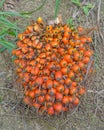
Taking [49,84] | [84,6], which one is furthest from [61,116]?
[84,6]

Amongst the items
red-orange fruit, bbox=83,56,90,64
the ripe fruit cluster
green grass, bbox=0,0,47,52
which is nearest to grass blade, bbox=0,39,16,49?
green grass, bbox=0,0,47,52

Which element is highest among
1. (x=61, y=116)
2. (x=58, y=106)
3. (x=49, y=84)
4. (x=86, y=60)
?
(x=86, y=60)

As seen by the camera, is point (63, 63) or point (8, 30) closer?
point (63, 63)

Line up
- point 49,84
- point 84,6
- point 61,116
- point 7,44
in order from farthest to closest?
point 84,6 → point 7,44 → point 61,116 → point 49,84

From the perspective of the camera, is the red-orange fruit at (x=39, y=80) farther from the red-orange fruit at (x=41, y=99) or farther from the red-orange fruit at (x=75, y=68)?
the red-orange fruit at (x=75, y=68)

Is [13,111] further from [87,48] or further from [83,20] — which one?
[83,20]

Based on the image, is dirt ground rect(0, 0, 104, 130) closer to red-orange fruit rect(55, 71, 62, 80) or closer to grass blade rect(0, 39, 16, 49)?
grass blade rect(0, 39, 16, 49)

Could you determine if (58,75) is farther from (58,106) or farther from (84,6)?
(84,6)

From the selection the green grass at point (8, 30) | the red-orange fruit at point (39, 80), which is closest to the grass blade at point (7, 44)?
the green grass at point (8, 30)
